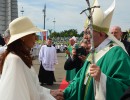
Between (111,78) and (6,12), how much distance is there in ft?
42.8

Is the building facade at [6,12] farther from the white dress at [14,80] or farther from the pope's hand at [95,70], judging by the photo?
the pope's hand at [95,70]

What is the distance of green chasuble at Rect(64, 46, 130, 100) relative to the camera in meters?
4.10

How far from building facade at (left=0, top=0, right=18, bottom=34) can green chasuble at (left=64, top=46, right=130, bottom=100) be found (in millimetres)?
10942

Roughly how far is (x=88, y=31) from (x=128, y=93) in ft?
7.36

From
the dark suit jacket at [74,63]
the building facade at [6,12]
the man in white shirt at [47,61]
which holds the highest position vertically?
the building facade at [6,12]

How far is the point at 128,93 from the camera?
229 centimetres

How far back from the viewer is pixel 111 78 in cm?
410

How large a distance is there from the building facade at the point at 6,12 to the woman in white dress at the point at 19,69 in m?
11.3

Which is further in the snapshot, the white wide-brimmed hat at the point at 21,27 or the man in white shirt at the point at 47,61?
the man in white shirt at the point at 47,61

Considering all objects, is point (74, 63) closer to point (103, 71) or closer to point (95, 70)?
point (103, 71)

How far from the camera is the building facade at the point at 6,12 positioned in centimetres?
1573

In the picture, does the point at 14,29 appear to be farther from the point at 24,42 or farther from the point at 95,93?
the point at 95,93

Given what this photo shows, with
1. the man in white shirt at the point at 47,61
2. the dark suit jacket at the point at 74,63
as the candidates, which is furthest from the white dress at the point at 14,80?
the man in white shirt at the point at 47,61

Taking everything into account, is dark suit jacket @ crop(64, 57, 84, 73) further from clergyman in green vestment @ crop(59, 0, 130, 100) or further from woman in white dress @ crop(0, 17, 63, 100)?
woman in white dress @ crop(0, 17, 63, 100)
